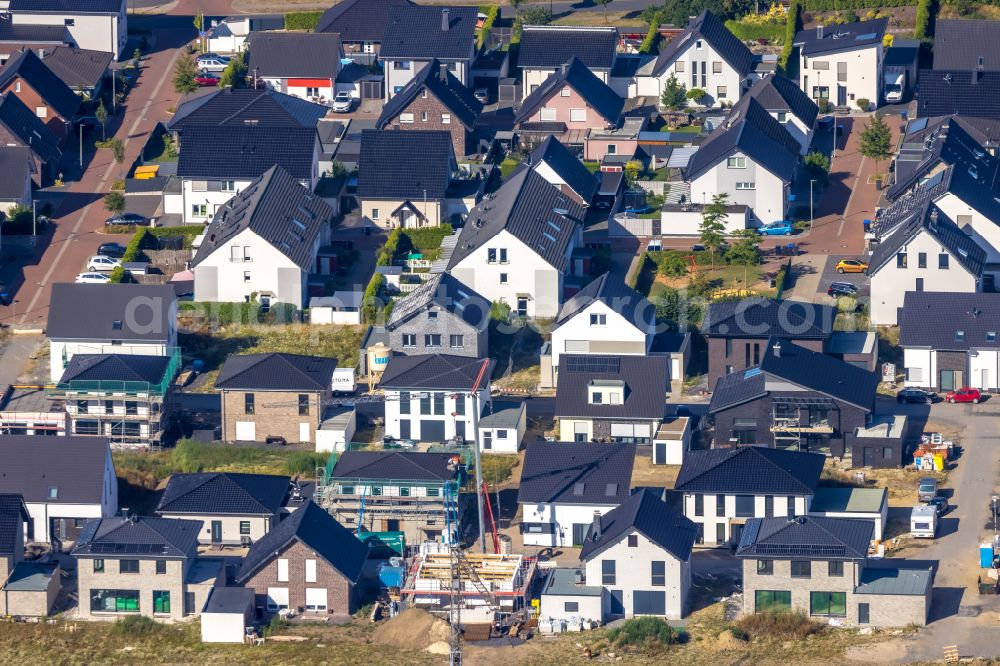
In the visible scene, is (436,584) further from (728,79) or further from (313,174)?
(728,79)

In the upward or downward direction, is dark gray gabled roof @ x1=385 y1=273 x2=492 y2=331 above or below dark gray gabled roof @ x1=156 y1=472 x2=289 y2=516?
above

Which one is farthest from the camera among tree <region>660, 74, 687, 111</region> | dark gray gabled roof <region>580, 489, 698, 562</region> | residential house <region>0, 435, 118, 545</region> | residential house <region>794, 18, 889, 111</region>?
residential house <region>794, 18, 889, 111</region>

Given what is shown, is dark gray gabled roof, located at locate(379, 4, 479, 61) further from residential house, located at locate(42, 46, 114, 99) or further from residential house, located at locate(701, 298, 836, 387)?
residential house, located at locate(701, 298, 836, 387)

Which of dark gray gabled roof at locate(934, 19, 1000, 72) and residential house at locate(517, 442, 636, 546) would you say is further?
dark gray gabled roof at locate(934, 19, 1000, 72)

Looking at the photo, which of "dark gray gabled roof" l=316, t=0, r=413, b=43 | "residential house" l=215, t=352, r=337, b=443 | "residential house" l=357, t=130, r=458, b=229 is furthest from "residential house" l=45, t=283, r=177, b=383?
"dark gray gabled roof" l=316, t=0, r=413, b=43

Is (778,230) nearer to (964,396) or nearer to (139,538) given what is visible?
(964,396)

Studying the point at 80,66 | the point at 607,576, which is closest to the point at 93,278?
the point at 80,66

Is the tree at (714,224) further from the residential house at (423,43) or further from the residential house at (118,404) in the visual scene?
the residential house at (118,404)
